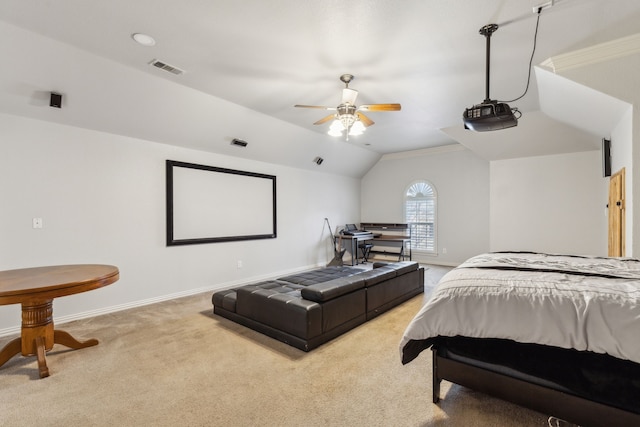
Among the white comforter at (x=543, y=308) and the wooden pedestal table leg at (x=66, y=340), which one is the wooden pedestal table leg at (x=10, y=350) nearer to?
the wooden pedestal table leg at (x=66, y=340)

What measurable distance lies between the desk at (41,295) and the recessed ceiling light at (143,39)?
219 cm

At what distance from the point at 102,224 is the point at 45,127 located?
130 cm

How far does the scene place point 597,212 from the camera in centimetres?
525

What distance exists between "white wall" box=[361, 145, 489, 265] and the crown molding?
3.69 m

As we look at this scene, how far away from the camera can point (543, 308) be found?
161cm

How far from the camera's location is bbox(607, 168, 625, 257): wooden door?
3537 mm

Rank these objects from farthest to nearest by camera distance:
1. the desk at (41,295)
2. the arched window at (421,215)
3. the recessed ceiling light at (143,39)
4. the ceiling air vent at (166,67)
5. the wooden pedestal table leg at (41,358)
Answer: the arched window at (421,215), the ceiling air vent at (166,67), the recessed ceiling light at (143,39), the wooden pedestal table leg at (41,358), the desk at (41,295)

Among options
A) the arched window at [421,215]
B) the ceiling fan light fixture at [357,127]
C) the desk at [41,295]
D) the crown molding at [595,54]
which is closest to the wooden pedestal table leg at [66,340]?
the desk at [41,295]

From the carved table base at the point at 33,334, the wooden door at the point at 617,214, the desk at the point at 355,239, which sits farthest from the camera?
the desk at the point at 355,239

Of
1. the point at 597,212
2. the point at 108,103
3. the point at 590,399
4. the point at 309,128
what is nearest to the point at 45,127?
the point at 108,103

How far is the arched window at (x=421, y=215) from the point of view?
24.2 ft

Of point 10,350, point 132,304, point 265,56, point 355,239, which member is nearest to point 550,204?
point 355,239

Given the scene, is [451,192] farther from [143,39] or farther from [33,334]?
[33,334]

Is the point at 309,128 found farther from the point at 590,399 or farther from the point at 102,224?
the point at 590,399
